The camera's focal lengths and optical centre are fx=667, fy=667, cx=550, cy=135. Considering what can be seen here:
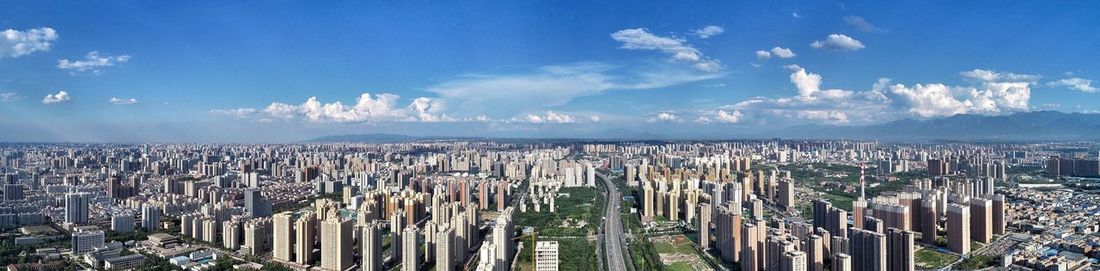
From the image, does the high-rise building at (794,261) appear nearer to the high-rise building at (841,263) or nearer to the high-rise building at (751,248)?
the high-rise building at (841,263)

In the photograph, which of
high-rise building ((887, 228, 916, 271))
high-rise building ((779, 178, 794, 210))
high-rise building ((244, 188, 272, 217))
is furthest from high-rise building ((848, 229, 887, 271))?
high-rise building ((244, 188, 272, 217))

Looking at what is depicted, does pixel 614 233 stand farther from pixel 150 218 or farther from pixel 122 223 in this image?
pixel 122 223

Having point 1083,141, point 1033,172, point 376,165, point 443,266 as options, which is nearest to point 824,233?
point 443,266

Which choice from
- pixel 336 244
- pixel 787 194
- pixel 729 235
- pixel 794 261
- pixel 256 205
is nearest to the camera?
pixel 794 261

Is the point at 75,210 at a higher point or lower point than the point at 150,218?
higher

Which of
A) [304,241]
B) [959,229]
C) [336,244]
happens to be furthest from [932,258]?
[304,241]

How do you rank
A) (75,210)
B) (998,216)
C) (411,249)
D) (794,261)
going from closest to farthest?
(794,261) → (411,249) → (998,216) → (75,210)
